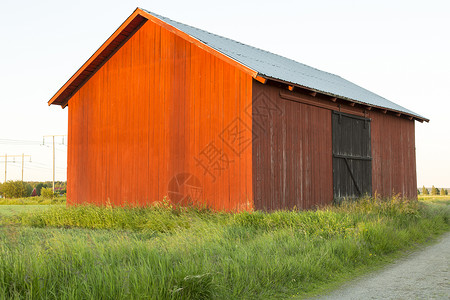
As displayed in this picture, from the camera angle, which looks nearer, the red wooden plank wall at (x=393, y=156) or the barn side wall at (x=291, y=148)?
the barn side wall at (x=291, y=148)

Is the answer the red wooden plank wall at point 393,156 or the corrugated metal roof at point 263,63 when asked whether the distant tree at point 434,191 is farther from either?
the corrugated metal roof at point 263,63

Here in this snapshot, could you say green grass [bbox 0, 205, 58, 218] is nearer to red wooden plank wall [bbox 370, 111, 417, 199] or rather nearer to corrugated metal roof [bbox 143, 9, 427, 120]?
corrugated metal roof [bbox 143, 9, 427, 120]

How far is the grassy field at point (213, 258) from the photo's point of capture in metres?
5.04

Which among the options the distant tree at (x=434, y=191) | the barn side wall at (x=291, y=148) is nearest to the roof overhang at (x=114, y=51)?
the barn side wall at (x=291, y=148)

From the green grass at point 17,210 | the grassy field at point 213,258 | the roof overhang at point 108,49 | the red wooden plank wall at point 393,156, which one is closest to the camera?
the grassy field at point 213,258

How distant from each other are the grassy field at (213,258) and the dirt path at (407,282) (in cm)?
40

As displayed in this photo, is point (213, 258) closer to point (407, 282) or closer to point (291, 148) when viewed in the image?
point (407, 282)

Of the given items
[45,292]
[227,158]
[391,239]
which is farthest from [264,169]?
[45,292]

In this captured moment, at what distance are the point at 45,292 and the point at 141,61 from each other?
1161cm

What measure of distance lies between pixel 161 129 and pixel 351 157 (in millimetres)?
7282

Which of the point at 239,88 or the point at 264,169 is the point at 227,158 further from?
the point at 239,88

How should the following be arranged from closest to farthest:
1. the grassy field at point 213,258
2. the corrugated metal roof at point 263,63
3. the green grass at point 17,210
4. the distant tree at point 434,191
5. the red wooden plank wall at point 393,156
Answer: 1. the grassy field at point 213,258
2. the corrugated metal roof at point 263,63
3. the green grass at point 17,210
4. the red wooden plank wall at point 393,156
5. the distant tree at point 434,191

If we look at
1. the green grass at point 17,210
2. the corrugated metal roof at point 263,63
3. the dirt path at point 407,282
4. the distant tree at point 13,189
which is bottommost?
the dirt path at point 407,282

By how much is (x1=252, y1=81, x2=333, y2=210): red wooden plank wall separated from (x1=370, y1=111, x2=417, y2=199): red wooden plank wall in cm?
388
